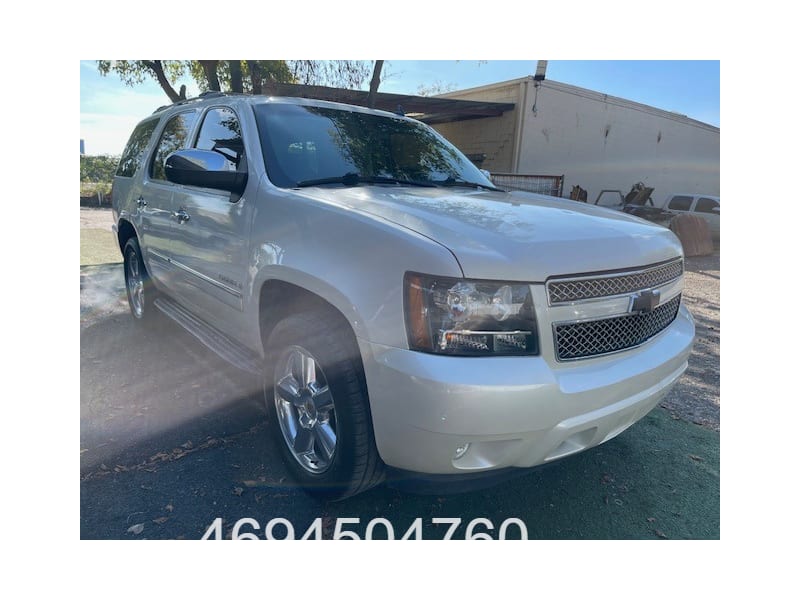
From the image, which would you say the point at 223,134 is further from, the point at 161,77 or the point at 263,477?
the point at 161,77

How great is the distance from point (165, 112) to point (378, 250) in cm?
354

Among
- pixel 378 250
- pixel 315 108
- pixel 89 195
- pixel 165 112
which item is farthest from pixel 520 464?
pixel 89 195

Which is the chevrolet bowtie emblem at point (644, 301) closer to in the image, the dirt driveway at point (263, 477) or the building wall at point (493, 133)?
the dirt driveway at point (263, 477)

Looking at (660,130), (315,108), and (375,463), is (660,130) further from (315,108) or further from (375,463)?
(375,463)

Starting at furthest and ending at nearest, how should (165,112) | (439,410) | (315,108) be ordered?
(165,112)
(315,108)
(439,410)

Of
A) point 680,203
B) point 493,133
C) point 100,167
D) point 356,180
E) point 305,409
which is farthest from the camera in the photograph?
point 493,133

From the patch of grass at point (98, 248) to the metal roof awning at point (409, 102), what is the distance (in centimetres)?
405

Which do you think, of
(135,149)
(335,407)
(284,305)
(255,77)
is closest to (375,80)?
(255,77)

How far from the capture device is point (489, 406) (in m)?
1.80

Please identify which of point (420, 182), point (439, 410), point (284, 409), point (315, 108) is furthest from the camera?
point (315, 108)

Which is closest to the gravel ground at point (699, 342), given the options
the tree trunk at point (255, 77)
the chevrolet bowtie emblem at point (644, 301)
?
the chevrolet bowtie emblem at point (644, 301)

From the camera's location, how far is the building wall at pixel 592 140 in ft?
45.3

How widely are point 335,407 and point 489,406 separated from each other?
0.72 metres

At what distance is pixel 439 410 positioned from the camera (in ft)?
5.91
